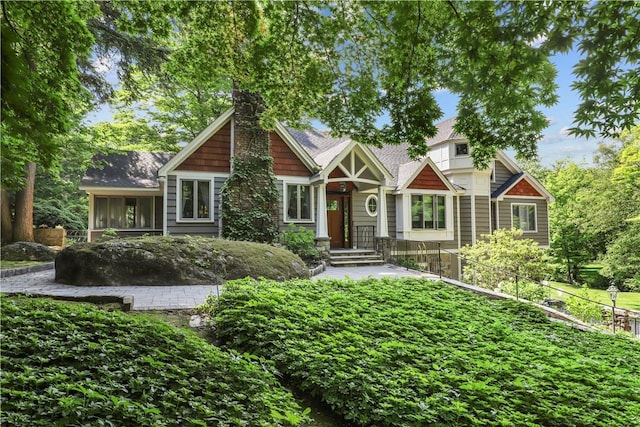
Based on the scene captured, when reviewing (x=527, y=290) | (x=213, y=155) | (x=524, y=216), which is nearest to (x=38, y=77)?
(x=213, y=155)

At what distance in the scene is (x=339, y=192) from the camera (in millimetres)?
15180

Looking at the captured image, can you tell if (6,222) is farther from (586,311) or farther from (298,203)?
(586,311)

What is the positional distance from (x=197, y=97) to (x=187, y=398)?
65.6 feet

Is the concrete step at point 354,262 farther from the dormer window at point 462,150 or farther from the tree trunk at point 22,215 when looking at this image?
the tree trunk at point 22,215

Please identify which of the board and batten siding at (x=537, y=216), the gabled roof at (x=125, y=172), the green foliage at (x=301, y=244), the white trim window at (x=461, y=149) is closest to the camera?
the green foliage at (x=301, y=244)

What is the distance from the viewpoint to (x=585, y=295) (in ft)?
34.5

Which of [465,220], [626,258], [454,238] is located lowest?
[626,258]

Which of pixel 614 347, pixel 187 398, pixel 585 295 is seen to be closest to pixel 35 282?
pixel 187 398

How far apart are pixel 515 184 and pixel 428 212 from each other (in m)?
5.65

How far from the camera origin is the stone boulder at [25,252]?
11.2m

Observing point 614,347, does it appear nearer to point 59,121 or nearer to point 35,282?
point 59,121

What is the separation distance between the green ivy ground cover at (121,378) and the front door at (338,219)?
38.5 feet

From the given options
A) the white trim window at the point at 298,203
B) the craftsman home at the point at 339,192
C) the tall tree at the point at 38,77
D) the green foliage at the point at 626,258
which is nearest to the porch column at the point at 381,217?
the craftsman home at the point at 339,192

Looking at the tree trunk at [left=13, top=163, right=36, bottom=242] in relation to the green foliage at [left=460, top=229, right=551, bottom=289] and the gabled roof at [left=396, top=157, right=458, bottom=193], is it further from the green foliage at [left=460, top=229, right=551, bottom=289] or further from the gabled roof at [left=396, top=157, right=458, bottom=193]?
the green foliage at [left=460, top=229, right=551, bottom=289]
